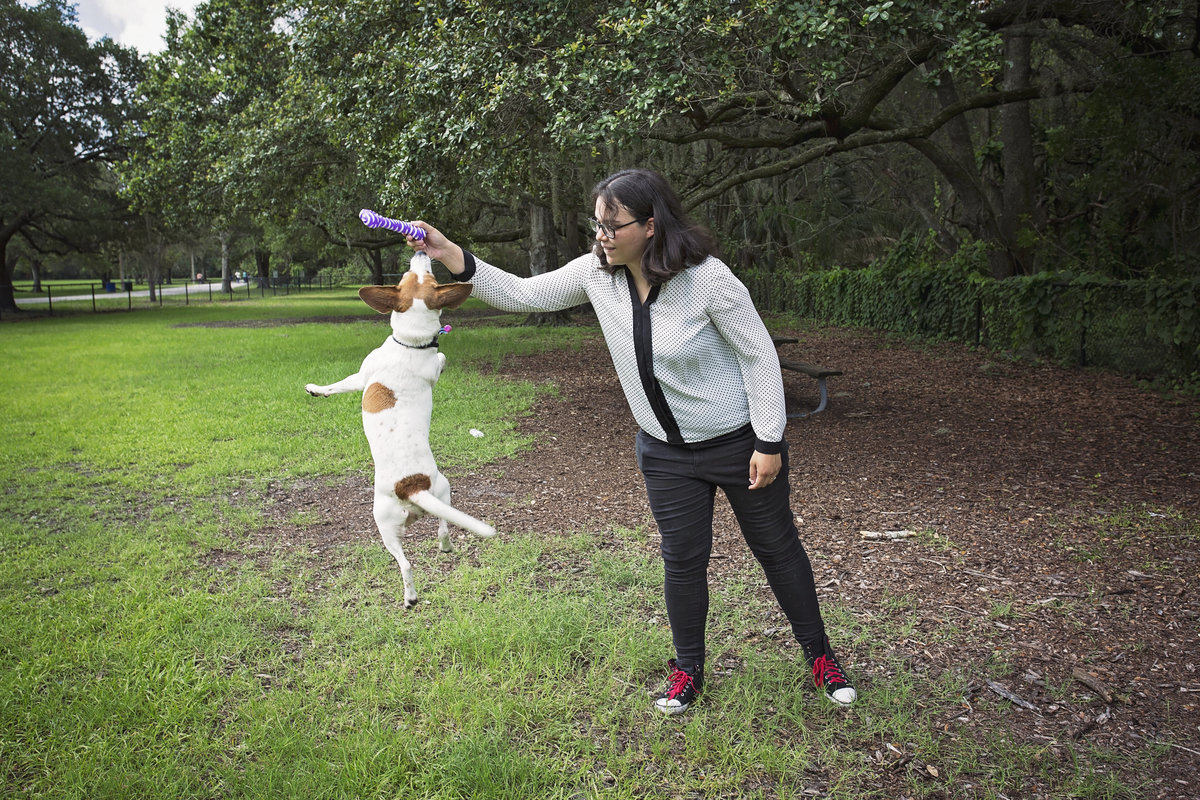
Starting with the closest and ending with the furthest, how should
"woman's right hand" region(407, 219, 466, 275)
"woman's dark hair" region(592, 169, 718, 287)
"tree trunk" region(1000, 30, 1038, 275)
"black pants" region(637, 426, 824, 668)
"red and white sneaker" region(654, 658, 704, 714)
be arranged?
"woman's right hand" region(407, 219, 466, 275)
"woman's dark hair" region(592, 169, 718, 287)
"black pants" region(637, 426, 824, 668)
"red and white sneaker" region(654, 658, 704, 714)
"tree trunk" region(1000, 30, 1038, 275)

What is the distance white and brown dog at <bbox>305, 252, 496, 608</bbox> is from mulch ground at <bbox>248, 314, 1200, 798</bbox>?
2013mm

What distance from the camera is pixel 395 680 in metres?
3.51

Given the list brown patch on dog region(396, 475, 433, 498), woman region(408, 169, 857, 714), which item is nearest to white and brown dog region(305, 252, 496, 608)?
brown patch on dog region(396, 475, 433, 498)

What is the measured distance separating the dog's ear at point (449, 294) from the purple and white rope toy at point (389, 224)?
18cm

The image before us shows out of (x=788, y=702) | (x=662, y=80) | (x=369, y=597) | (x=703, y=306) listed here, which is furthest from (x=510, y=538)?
(x=662, y=80)

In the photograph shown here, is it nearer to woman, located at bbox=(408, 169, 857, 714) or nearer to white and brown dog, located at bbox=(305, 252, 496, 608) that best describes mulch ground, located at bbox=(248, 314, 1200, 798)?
woman, located at bbox=(408, 169, 857, 714)

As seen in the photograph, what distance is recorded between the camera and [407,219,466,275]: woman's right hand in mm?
2570

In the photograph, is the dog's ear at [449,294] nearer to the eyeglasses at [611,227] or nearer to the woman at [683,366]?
the woman at [683,366]

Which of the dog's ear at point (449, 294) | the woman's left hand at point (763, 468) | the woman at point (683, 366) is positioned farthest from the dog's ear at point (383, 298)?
the woman's left hand at point (763, 468)

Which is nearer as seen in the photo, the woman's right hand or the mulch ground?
the woman's right hand

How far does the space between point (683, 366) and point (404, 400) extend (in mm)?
990

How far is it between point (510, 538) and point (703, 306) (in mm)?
2967

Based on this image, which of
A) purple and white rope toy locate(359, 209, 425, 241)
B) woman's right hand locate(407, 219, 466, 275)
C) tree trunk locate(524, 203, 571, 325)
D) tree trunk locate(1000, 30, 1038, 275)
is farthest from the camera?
tree trunk locate(524, 203, 571, 325)

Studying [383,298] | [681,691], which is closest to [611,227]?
[383,298]
